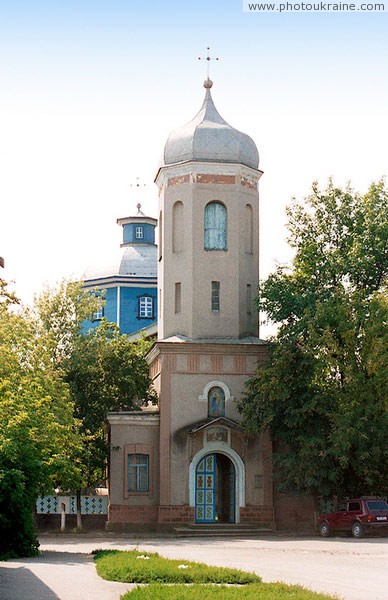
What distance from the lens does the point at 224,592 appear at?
15.6 meters

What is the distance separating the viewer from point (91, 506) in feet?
120

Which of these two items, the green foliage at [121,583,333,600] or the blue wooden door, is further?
the blue wooden door

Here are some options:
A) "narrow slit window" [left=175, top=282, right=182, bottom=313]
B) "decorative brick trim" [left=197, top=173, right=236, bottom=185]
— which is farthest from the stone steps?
"decorative brick trim" [left=197, top=173, right=236, bottom=185]

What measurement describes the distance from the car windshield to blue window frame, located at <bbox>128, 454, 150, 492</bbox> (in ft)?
27.4

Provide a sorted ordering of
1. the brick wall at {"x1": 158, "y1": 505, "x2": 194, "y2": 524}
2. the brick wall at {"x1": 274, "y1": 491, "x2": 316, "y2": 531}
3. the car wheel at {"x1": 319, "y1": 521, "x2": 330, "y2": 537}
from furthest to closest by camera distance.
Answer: the brick wall at {"x1": 274, "y1": 491, "x2": 316, "y2": 531}, the brick wall at {"x1": 158, "y1": 505, "x2": 194, "y2": 524}, the car wheel at {"x1": 319, "y1": 521, "x2": 330, "y2": 537}

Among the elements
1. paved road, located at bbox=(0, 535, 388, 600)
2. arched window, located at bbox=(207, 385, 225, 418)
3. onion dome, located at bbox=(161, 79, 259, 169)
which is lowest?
paved road, located at bbox=(0, 535, 388, 600)

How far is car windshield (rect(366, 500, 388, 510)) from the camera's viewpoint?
31327 mm

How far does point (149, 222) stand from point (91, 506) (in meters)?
28.0

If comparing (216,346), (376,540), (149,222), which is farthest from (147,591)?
(149,222)

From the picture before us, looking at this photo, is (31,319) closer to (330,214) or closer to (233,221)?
(233,221)

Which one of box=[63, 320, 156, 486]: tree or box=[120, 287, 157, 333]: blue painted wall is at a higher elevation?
box=[120, 287, 157, 333]: blue painted wall

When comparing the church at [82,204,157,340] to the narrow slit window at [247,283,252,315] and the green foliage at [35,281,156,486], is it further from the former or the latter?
the narrow slit window at [247,283,252,315]

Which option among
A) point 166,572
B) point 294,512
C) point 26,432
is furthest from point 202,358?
point 166,572

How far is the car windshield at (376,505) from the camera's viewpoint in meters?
31.3
